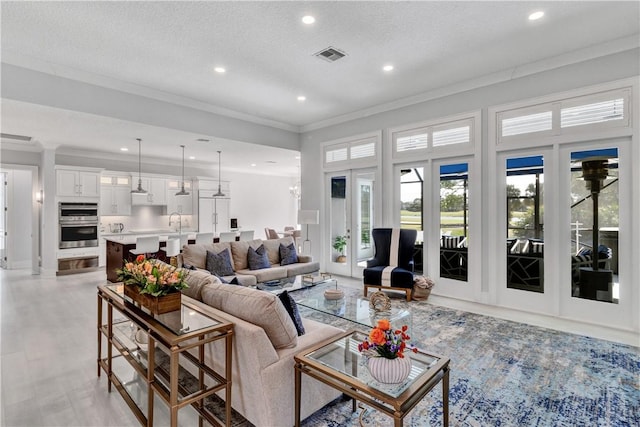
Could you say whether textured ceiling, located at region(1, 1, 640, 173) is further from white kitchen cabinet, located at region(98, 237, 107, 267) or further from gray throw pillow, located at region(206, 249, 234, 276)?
white kitchen cabinet, located at region(98, 237, 107, 267)

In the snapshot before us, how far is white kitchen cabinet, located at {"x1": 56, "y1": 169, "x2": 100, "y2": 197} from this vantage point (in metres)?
7.24

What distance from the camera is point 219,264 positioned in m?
4.99

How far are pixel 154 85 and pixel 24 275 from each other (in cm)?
561

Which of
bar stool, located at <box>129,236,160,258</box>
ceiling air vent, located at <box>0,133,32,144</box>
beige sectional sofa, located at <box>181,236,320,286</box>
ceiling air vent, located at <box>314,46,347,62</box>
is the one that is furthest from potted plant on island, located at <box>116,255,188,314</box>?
ceiling air vent, located at <box>0,133,32,144</box>

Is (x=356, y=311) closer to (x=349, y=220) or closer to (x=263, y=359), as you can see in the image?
(x=263, y=359)

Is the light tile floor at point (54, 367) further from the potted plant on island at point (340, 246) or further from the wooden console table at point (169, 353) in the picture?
the potted plant on island at point (340, 246)

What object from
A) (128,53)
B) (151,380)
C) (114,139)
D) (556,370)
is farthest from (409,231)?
(114,139)

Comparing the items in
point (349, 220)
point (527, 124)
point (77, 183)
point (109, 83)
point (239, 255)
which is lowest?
point (239, 255)

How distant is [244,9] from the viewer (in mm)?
3033

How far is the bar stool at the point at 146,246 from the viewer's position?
5.96 meters

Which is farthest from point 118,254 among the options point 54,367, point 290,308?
point 290,308

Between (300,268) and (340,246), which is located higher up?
(340,246)

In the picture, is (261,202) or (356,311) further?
(261,202)

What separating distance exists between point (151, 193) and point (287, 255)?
5.22 meters
